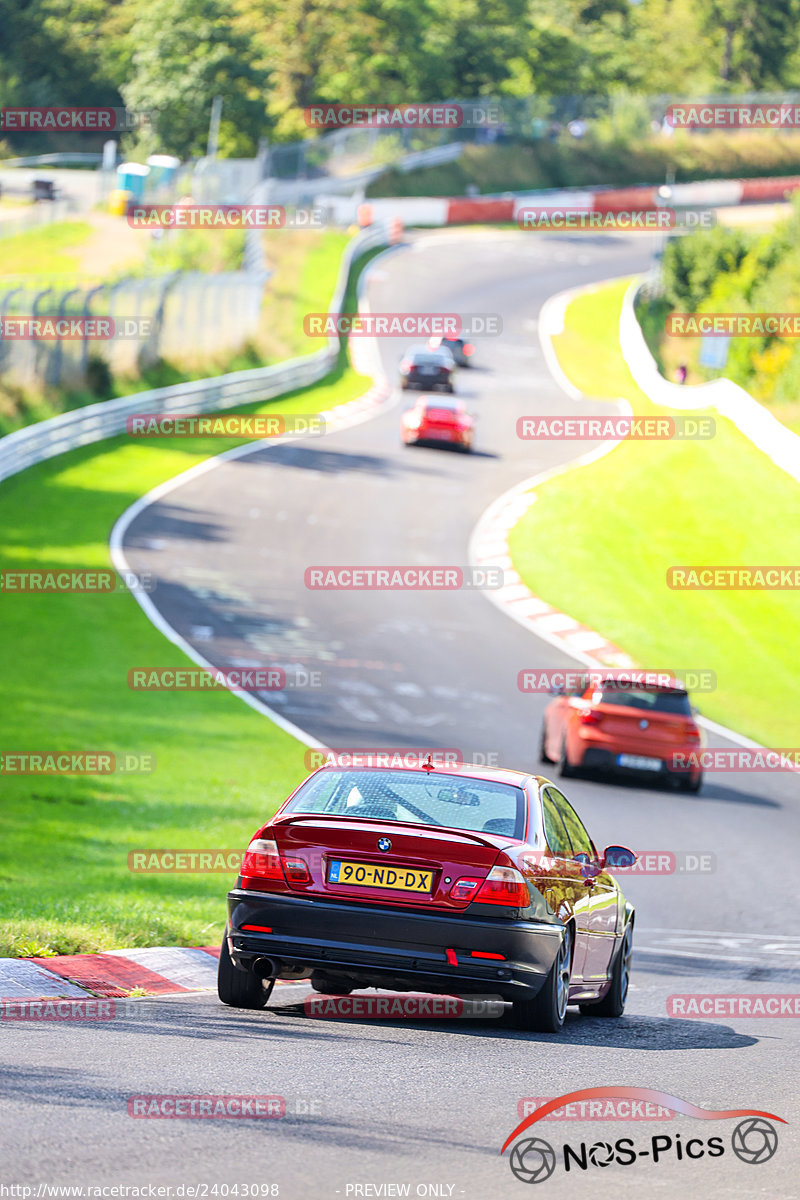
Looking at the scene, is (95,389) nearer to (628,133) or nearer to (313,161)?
(313,161)

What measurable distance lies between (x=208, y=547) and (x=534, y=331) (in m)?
32.1

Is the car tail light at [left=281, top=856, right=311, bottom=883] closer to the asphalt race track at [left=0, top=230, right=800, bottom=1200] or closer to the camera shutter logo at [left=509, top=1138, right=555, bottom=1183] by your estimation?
the asphalt race track at [left=0, top=230, right=800, bottom=1200]

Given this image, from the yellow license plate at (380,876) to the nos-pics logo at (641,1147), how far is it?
58.3 inches

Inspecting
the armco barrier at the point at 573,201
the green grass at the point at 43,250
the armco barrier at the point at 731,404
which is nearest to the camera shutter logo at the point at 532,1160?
the armco barrier at the point at 731,404

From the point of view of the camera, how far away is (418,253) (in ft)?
228

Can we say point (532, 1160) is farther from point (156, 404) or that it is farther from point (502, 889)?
point (156, 404)

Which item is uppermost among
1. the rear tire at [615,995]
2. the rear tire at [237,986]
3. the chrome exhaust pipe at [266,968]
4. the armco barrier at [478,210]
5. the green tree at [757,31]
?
the green tree at [757,31]

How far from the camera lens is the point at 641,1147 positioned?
6328 mm

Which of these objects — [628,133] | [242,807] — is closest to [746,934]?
[242,807]

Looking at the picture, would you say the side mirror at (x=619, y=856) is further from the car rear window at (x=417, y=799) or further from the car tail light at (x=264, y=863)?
the car tail light at (x=264, y=863)

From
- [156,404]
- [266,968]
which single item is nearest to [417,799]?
[266,968]

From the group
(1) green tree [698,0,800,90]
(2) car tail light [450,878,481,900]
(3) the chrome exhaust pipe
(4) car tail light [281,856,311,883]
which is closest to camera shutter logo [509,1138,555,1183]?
(2) car tail light [450,878,481,900]

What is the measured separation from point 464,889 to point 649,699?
39.6 feet

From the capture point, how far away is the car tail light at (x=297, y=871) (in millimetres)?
8344
